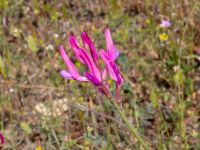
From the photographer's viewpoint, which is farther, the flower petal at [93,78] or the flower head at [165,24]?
the flower head at [165,24]

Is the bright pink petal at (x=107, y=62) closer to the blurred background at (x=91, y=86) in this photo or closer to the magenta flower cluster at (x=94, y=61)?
the magenta flower cluster at (x=94, y=61)

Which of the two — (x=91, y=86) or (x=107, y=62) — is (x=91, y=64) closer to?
(x=107, y=62)

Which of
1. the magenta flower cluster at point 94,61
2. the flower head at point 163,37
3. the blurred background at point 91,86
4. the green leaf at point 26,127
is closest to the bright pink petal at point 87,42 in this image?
the magenta flower cluster at point 94,61

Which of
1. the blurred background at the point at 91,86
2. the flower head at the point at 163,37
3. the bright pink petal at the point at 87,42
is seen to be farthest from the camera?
the flower head at the point at 163,37

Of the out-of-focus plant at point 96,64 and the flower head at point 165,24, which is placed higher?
the flower head at point 165,24

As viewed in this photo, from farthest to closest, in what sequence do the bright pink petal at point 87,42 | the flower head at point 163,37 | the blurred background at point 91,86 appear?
the flower head at point 163,37
the blurred background at point 91,86
the bright pink petal at point 87,42

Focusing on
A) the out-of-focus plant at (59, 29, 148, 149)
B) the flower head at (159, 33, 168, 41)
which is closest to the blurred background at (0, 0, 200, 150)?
the flower head at (159, 33, 168, 41)

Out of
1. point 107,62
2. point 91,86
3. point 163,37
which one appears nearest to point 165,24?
point 163,37
